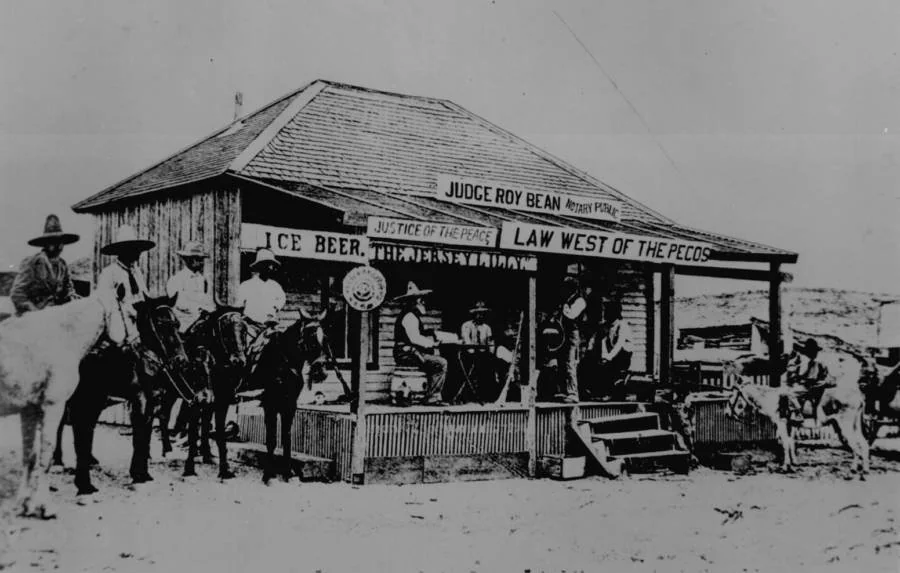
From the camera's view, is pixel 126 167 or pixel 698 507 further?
pixel 698 507

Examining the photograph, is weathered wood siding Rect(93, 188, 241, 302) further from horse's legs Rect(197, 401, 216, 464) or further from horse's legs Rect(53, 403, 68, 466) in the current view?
horse's legs Rect(53, 403, 68, 466)

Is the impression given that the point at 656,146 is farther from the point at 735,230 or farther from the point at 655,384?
the point at 655,384

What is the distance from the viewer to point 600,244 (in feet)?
40.2

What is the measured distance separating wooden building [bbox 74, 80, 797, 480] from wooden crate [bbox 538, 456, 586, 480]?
0.57ft

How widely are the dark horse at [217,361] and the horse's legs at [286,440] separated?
0.57 m

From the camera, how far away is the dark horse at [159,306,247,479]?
9.85 meters

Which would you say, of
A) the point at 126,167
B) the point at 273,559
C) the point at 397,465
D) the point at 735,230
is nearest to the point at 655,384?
the point at 735,230

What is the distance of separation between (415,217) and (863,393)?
638 centimetres

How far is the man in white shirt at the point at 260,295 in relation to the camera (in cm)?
1023

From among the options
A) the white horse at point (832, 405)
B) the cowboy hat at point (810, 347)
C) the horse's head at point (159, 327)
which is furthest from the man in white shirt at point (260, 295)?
the cowboy hat at point (810, 347)

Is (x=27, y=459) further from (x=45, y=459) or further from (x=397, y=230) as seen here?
(x=397, y=230)

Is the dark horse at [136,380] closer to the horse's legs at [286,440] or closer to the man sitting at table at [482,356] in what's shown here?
the horse's legs at [286,440]

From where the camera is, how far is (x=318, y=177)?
1295 cm

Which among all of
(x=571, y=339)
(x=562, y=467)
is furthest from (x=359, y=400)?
(x=571, y=339)
